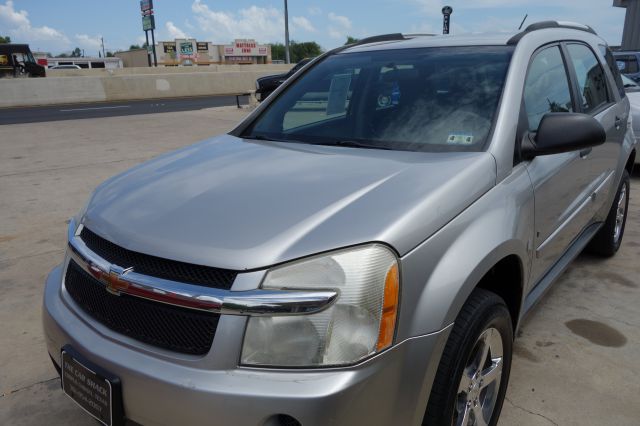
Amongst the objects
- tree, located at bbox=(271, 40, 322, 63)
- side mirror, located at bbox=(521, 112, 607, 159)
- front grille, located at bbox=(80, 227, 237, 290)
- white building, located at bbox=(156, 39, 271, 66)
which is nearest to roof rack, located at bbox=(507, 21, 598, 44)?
side mirror, located at bbox=(521, 112, 607, 159)

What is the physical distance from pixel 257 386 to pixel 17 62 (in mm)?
35536

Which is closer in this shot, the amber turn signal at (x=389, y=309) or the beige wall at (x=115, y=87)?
the amber turn signal at (x=389, y=309)

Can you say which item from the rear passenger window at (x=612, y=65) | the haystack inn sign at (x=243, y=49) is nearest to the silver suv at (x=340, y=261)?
the rear passenger window at (x=612, y=65)

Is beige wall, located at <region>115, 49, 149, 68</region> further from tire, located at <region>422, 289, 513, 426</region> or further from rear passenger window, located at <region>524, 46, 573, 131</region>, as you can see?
tire, located at <region>422, 289, 513, 426</region>

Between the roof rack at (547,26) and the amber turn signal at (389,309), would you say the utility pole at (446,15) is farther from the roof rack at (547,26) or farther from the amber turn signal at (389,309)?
the amber turn signal at (389,309)

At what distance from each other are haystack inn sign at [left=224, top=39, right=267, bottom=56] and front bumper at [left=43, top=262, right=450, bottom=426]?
324ft

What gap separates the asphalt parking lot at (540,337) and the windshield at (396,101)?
1308 millimetres

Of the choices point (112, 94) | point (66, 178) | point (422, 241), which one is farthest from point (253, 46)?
point (422, 241)

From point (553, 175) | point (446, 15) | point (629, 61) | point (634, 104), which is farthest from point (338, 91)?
point (629, 61)

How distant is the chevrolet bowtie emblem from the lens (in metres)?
1.79

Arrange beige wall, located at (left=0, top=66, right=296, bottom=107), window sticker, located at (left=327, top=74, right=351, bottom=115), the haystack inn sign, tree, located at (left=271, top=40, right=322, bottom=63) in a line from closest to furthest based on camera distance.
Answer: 1. window sticker, located at (left=327, top=74, right=351, bottom=115)
2. beige wall, located at (left=0, top=66, right=296, bottom=107)
3. the haystack inn sign
4. tree, located at (left=271, top=40, right=322, bottom=63)

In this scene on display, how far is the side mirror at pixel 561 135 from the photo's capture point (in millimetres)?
2348

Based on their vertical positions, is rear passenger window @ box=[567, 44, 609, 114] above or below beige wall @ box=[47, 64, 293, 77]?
above

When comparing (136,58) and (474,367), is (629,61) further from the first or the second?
(136,58)
